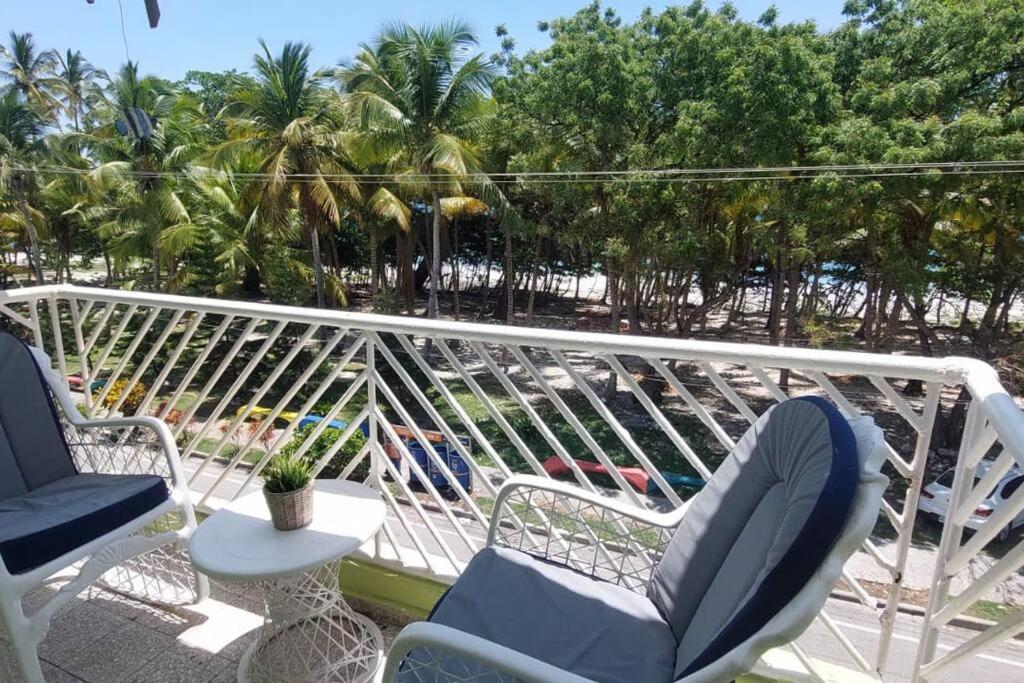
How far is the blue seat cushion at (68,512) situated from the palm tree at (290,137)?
12.1 meters

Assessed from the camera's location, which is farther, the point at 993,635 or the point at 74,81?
the point at 74,81

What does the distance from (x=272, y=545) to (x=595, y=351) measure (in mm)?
943

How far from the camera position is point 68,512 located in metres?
1.59

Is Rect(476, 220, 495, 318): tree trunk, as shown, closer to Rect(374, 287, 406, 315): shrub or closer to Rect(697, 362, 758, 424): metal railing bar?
Rect(374, 287, 406, 315): shrub

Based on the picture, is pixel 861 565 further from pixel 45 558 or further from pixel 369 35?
pixel 369 35

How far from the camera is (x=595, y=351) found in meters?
1.43

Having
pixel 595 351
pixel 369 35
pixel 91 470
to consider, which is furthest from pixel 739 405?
pixel 369 35

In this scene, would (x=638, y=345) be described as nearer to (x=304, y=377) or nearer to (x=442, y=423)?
(x=442, y=423)

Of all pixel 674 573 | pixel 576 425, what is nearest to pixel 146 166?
pixel 576 425

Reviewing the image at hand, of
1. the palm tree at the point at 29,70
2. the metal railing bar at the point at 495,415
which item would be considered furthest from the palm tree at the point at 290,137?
the palm tree at the point at 29,70

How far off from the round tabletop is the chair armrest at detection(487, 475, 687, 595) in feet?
1.20

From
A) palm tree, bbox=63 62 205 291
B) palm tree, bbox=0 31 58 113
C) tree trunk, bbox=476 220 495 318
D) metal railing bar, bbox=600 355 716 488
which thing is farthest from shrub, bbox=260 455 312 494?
palm tree, bbox=0 31 58 113

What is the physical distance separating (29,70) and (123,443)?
29.1 m

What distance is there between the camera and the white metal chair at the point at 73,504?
142 centimetres
